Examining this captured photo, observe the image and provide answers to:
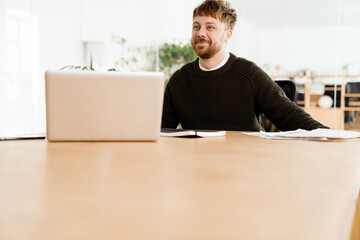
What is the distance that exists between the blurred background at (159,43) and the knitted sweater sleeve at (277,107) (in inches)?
124

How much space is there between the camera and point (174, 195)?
0.44 m

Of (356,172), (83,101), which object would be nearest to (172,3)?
(83,101)

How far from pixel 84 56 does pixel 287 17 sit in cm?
280

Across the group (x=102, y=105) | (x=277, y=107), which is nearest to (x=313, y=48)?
(x=277, y=107)

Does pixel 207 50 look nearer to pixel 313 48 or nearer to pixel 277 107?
pixel 277 107

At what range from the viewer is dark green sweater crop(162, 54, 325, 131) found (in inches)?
78.4

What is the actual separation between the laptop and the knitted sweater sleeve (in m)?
0.83

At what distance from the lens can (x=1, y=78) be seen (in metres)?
4.30

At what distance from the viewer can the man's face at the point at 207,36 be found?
7.19ft

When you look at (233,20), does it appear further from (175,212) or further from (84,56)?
(84,56)

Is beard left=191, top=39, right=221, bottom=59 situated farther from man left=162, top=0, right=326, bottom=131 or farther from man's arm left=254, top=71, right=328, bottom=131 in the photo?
man's arm left=254, top=71, right=328, bottom=131

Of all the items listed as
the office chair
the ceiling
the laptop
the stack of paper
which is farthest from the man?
the ceiling

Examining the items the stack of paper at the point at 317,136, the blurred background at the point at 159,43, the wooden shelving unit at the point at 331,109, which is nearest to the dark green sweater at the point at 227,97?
the stack of paper at the point at 317,136

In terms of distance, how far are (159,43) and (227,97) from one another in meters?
3.86
